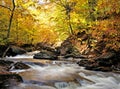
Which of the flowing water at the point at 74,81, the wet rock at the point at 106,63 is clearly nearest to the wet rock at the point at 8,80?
the flowing water at the point at 74,81

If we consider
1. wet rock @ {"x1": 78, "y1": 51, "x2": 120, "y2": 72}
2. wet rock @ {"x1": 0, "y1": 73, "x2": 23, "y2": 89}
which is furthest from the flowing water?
wet rock @ {"x1": 78, "y1": 51, "x2": 120, "y2": 72}

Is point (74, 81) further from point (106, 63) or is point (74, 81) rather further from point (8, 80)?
point (106, 63)

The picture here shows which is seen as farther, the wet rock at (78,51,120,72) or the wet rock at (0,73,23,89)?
the wet rock at (78,51,120,72)

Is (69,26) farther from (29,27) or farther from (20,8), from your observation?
(29,27)

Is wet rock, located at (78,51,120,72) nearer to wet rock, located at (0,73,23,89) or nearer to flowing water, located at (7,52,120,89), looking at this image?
flowing water, located at (7,52,120,89)

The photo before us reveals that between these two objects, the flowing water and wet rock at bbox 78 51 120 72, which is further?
wet rock at bbox 78 51 120 72

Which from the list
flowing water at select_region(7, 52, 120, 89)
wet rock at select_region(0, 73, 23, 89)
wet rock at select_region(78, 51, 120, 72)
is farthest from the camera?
wet rock at select_region(78, 51, 120, 72)

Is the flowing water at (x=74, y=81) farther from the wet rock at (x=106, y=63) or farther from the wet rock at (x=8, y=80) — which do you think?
the wet rock at (x=106, y=63)

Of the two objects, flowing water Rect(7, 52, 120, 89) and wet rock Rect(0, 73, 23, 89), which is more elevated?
wet rock Rect(0, 73, 23, 89)

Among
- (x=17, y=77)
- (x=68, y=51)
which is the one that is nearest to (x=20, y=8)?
(x=68, y=51)

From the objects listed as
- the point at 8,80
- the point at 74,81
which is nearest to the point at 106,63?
the point at 74,81

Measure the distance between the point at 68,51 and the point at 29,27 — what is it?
1064 cm

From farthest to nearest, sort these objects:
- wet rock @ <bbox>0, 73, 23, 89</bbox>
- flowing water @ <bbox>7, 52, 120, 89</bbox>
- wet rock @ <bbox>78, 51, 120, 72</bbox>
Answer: wet rock @ <bbox>78, 51, 120, 72</bbox>
flowing water @ <bbox>7, 52, 120, 89</bbox>
wet rock @ <bbox>0, 73, 23, 89</bbox>

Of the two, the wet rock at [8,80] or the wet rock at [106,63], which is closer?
the wet rock at [8,80]
